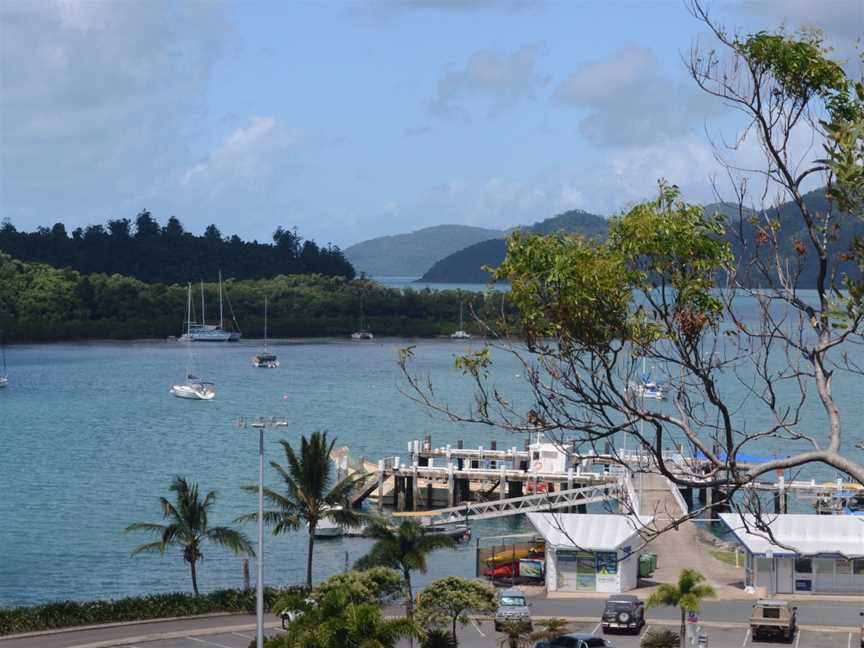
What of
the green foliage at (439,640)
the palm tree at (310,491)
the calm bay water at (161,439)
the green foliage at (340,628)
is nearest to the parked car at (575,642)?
the green foliage at (439,640)

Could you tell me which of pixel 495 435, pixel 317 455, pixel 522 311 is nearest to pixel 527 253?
pixel 522 311

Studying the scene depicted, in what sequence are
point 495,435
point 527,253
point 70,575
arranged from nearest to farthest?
point 527,253
point 70,575
point 495,435

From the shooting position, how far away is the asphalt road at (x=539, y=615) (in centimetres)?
3584

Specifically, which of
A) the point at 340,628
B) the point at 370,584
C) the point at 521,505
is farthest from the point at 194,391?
the point at 340,628

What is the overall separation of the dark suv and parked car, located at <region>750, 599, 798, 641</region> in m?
2.91

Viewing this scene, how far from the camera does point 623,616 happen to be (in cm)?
3712

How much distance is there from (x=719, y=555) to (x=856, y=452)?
135 ft

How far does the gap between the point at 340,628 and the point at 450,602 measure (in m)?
10.6

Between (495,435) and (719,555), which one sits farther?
(495,435)

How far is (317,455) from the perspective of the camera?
45.2 meters

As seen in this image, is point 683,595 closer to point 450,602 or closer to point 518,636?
point 518,636

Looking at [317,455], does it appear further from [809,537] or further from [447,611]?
[809,537]

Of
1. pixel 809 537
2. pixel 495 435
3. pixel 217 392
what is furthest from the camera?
pixel 217 392

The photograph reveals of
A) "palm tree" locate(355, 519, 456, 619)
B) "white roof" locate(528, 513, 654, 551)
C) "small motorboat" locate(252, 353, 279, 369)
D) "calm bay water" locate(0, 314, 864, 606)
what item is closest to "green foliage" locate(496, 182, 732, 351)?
"calm bay water" locate(0, 314, 864, 606)
